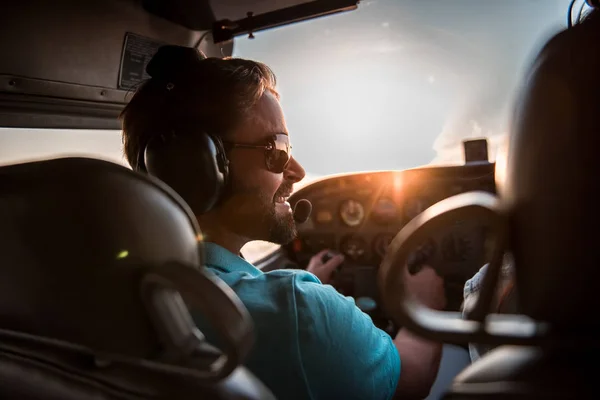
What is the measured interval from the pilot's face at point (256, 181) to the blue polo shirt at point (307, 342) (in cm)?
30

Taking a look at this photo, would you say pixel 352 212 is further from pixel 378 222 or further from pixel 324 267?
pixel 324 267

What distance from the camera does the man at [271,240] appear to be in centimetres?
90

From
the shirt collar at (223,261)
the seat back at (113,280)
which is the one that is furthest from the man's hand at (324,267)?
the seat back at (113,280)

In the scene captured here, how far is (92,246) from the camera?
1.53 feet

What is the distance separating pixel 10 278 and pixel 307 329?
20.6 inches

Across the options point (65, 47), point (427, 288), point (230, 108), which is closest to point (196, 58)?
point (230, 108)

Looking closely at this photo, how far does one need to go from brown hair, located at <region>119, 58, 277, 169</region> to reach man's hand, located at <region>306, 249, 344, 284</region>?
5.01ft

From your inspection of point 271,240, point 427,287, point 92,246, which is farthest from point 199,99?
point 427,287

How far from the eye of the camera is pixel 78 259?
0.47 meters

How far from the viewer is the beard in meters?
1.27

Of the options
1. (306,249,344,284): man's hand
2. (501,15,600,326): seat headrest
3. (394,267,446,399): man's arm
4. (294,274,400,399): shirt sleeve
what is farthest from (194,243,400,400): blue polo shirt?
(306,249,344,284): man's hand

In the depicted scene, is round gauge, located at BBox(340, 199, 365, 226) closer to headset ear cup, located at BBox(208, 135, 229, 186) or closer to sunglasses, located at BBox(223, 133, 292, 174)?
sunglasses, located at BBox(223, 133, 292, 174)

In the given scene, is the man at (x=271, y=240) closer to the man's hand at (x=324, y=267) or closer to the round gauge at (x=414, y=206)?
the man's hand at (x=324, y=267)

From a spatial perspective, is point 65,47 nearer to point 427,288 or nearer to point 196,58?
point 196,58
